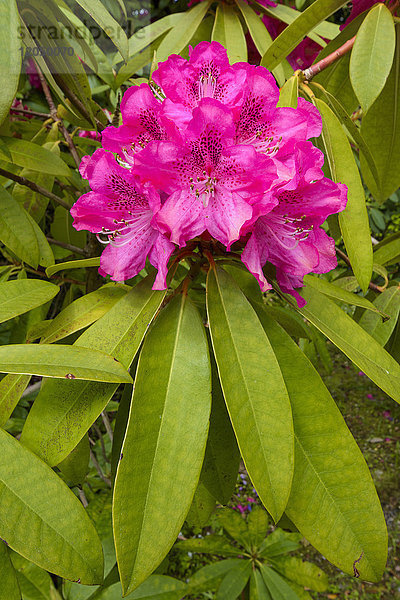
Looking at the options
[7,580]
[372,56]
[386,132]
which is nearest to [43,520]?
[7,580]

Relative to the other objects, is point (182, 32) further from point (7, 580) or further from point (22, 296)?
point (7, 580)

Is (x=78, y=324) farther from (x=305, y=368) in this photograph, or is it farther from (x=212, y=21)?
(x=212, y=21)

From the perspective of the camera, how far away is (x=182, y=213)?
21.7 inches

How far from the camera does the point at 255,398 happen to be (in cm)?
52

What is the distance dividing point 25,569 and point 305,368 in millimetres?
826

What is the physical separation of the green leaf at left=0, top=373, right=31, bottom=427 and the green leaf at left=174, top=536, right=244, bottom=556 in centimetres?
103

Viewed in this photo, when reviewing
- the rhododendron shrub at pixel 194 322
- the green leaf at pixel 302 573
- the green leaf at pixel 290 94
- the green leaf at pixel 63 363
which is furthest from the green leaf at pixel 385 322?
the green leaf at pixel 302 573

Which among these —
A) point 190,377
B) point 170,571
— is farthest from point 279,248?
point 170,571

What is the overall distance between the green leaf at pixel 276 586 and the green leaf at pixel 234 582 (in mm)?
55

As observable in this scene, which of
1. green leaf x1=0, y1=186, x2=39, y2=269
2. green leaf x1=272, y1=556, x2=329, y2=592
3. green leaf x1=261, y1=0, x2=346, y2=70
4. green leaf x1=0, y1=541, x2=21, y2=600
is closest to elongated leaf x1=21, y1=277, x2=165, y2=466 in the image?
green leaf x1=0, y1=541, x2=21, y2=600

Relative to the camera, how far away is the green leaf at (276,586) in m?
1.33

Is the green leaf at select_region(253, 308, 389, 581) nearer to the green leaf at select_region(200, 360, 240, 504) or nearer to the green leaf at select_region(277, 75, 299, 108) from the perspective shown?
the green leaf at select_region(200, 360, 240, 504)

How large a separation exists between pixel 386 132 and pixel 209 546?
129 cm

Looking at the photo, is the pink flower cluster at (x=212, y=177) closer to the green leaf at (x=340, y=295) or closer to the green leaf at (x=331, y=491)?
the green leaf at (x=340, y=295)
